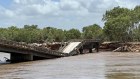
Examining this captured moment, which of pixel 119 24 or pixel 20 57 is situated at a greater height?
pixel 119 24

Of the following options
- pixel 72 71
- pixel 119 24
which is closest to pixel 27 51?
pixel 72 71

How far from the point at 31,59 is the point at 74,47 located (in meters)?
20.8

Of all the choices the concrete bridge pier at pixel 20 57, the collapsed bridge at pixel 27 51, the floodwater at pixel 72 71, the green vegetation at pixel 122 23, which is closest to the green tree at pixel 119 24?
the green vegetation at pixel 122 23

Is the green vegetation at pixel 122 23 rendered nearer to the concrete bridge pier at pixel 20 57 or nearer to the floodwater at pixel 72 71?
the concrete bridge pier at pixel 20 57

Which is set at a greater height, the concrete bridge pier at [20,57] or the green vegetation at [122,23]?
the green vegetation at [122,23]

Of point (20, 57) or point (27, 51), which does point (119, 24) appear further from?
point (27, 51)

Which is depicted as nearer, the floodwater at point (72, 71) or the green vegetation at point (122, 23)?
the floodwater at point (72, 71)

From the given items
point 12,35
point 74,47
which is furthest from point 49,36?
point 74,47

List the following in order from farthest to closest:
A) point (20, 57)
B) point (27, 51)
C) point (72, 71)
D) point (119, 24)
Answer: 1. point (119, 24)
2. point (20, 57)
3. point (27, 51)
4. point (72, 71)

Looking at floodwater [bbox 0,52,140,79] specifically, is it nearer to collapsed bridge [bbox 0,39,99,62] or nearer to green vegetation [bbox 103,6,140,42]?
collapsed bridge [bbox 0,39,99,62]

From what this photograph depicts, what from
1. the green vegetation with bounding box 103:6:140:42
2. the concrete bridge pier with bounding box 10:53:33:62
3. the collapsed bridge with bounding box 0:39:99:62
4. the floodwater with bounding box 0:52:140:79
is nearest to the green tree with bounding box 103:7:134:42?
the green vegetation with bounding box 103:6:140:42

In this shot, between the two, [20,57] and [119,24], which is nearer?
[20,57]

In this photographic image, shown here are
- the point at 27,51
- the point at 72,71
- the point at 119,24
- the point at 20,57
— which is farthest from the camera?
the point at 119,24

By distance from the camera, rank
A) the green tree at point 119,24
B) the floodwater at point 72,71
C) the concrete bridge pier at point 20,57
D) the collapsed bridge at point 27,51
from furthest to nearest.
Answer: the green tree at point 119,24 < the concrete bridge pier at point 20,57 < the collapsed bridge at point 27,51 < the floodwater at point 72,71
